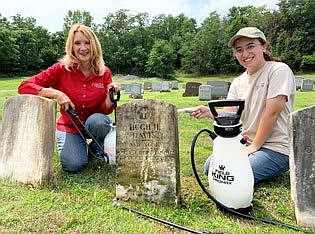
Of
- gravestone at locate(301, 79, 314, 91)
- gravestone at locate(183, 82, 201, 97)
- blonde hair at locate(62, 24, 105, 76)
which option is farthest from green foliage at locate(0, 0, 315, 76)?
blonde hair at locate(62, 24, 105, 76)

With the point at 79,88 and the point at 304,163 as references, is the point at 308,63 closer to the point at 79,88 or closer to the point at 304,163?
the point at 79,88

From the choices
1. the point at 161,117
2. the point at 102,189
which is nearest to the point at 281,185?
the point at 161,117

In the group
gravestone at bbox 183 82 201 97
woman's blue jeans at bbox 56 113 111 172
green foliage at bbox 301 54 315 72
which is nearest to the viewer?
woman's blue jeans at bbox 56 113 111 172

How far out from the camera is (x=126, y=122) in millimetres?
3324

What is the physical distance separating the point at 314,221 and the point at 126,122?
64.0 inches

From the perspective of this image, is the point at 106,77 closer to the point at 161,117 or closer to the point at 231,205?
the point at 161,117

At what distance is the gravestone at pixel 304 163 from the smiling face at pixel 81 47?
2.20 metres

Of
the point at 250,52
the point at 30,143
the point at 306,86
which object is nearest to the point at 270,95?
the point at 250,52

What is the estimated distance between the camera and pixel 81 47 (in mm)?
4133

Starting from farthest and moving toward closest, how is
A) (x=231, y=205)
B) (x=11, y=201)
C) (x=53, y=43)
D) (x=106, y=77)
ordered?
1. (x=53, y=43)
2. (x=106, y=77)
3. (x=11, y=201)
4. (x=231, y=205)

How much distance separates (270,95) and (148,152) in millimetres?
1160

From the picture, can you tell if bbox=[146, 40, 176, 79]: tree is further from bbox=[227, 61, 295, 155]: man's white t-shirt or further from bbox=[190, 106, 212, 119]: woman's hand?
bbox=[190, 106, 212, 119]: woman's hand

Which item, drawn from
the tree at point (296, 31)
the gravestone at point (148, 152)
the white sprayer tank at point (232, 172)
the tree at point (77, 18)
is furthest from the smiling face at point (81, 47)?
the tree at point (77, 18)

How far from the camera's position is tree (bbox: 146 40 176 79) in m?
58.2
